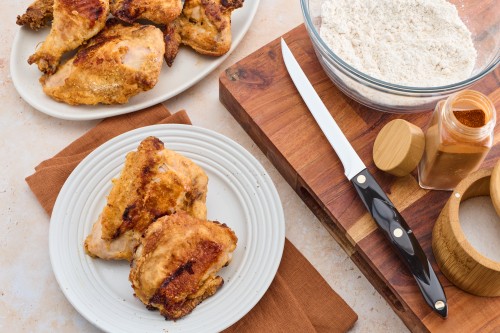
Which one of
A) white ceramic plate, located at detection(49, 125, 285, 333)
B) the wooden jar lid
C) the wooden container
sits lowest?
the wooden container

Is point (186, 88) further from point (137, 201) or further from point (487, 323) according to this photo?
point (487, 323)

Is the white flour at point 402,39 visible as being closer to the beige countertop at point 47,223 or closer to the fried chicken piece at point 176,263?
the beige countertop at point 47,223

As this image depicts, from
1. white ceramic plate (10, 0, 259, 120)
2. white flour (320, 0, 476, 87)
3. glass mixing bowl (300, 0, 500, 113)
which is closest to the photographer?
glass mixing bowl (300, 0, 500, 113)

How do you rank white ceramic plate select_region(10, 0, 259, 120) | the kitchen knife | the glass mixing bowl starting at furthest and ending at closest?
white ceramic plate select_region(10, 0, 259, 120) → the glass mixing bowl → the kitchen knife

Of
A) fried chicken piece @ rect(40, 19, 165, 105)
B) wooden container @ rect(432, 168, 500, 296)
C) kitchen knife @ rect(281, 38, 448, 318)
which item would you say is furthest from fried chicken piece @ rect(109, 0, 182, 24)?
wooden container @ rect(432, 168, 500, 296)

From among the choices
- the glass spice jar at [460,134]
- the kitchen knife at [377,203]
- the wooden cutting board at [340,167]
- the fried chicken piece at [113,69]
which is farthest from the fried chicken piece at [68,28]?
the glass spice jar at [460,134]

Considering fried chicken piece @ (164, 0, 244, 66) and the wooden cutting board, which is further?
fried chicken piece @ (164, 0, 244, 66)

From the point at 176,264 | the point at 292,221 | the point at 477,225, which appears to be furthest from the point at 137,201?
the point at 477,225

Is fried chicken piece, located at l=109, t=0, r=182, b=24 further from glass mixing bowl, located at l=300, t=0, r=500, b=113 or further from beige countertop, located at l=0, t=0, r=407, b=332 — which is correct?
glass mixing bowl, located at l=300, t=0, r=500, b=113
